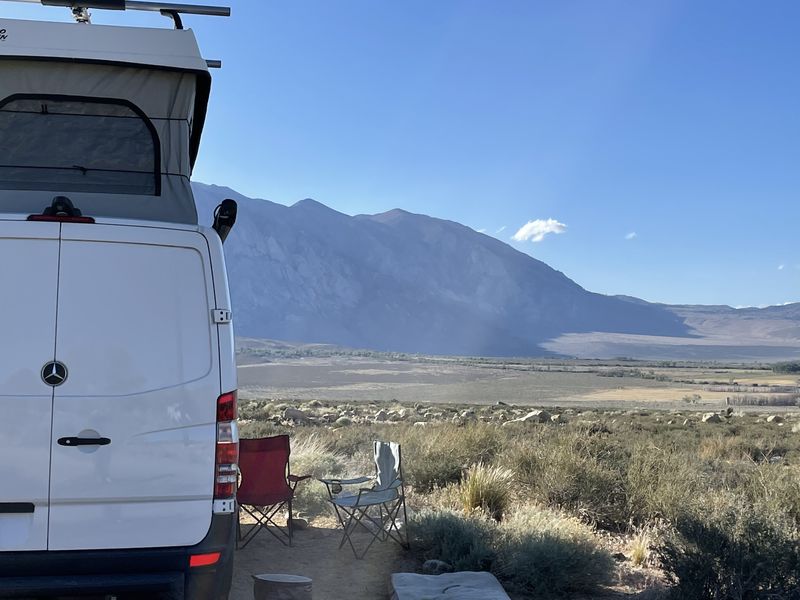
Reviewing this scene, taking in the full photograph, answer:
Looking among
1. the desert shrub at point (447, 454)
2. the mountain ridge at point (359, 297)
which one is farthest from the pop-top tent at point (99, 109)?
the mountain ridge at point (359, 297)

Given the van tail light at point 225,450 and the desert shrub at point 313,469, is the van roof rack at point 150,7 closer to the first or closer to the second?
the van tail light at point 225,450

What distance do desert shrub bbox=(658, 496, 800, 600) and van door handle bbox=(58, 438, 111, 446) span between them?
3.52 meters

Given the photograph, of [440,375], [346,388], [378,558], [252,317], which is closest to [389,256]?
[252,317]

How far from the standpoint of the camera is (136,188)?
4113 mm

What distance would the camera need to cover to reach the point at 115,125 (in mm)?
4227

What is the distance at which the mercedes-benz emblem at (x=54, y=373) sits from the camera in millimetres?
3168

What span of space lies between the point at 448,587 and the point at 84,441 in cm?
261

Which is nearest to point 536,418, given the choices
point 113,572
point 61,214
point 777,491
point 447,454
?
point 447,454

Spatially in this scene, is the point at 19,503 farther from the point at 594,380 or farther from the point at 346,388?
the point at 594,380

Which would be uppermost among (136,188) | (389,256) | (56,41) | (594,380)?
(389,256)

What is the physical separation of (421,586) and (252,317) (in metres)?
133

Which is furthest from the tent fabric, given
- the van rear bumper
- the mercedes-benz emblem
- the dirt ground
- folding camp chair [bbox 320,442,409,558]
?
folding camp chair [bbox 320,442,409,558]

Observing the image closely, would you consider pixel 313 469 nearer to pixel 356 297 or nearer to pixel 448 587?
pixel 448 587

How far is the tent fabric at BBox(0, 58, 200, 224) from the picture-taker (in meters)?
4.01
